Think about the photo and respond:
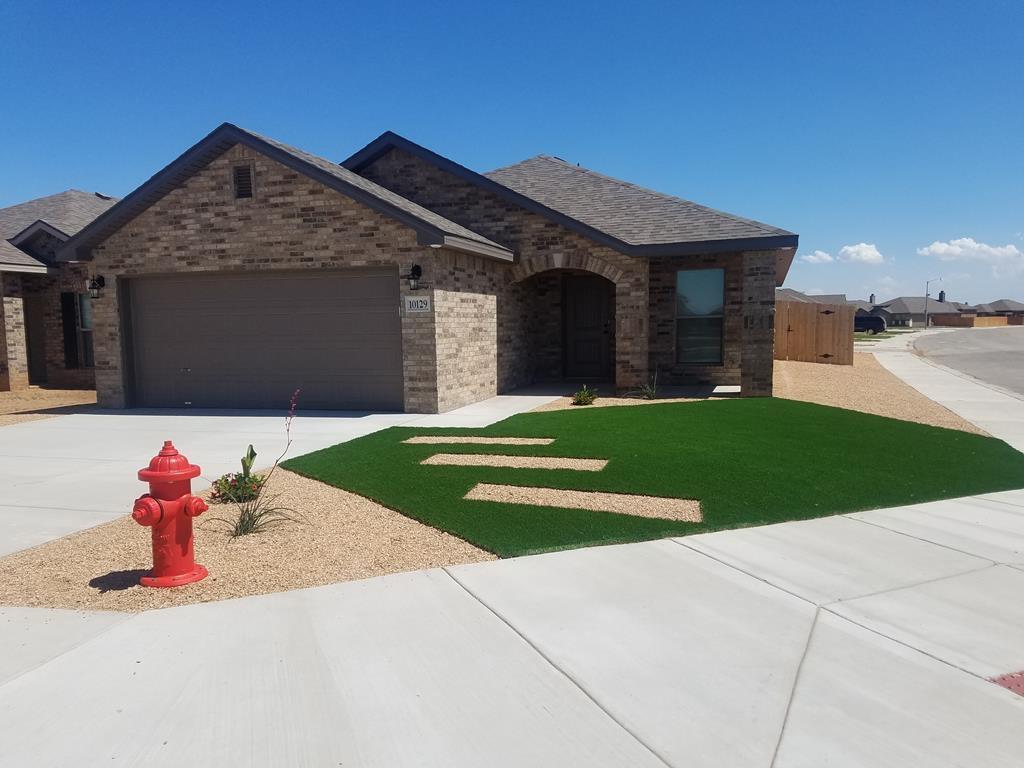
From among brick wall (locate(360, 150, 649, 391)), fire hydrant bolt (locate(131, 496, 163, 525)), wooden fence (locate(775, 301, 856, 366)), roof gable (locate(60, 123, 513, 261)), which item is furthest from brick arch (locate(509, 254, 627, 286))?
wooden fence (locate(775, 301, 856, 366))

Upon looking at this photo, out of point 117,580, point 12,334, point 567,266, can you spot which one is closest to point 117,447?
point 117,580

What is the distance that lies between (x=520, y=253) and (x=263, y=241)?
511cm

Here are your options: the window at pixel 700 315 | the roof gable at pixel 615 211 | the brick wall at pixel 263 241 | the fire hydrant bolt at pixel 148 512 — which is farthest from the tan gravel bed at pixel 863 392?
the fire hydrant bolt at pixel 148 512

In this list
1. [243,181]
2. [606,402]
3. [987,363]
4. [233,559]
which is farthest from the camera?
[987,363]

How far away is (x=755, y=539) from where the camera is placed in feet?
18.6

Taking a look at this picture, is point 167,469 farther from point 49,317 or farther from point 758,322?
point 49,317

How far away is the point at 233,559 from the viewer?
5402mm

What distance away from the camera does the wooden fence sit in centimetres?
2533

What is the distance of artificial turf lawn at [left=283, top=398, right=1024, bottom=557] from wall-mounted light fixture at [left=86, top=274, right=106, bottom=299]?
7223mm

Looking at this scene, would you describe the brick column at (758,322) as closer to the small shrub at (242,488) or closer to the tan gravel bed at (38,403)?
the small shrub at (242,488)

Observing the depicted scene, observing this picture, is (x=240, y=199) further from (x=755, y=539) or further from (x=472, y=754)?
(x=472, y=754)

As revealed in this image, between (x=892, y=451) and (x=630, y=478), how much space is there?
12.2ft

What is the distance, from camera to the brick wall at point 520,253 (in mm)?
14820

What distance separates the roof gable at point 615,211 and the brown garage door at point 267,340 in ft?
13.7
